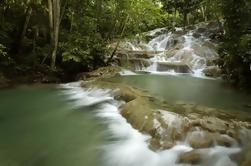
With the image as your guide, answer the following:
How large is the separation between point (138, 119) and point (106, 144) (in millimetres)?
1172

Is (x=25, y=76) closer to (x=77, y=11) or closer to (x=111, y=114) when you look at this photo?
(x=77, y=11)

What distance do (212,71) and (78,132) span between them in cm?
1100

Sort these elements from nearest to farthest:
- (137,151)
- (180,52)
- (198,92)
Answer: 1. (137,151)
2. (198,92)
3. (180,52)

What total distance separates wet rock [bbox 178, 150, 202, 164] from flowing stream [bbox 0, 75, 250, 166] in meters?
0.11

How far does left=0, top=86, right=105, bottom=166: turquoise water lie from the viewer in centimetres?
586

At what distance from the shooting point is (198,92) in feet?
38.2

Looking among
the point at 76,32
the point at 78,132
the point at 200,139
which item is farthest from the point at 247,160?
the point at 76,32

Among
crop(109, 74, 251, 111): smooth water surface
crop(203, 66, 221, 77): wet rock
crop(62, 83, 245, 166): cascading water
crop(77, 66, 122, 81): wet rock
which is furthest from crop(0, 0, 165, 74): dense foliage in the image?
crop(62, 83, 245, 166): cascading water

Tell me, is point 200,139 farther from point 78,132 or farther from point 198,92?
point 198,92

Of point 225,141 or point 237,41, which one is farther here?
point 237,41

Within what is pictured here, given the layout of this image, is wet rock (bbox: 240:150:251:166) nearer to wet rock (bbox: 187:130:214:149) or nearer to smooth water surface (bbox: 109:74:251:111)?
wet rock (bbox: 187:130:214:149)

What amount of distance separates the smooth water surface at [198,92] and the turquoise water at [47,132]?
3037mm

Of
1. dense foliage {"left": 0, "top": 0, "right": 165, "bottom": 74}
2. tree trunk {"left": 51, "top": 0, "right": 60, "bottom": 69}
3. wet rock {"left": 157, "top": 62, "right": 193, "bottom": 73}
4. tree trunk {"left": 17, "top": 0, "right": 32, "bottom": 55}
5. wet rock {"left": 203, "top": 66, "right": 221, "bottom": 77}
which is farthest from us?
wet rock {"left": 157, "top": 62, "right": 193, "bottom": 73}

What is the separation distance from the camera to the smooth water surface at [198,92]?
9.57 m
